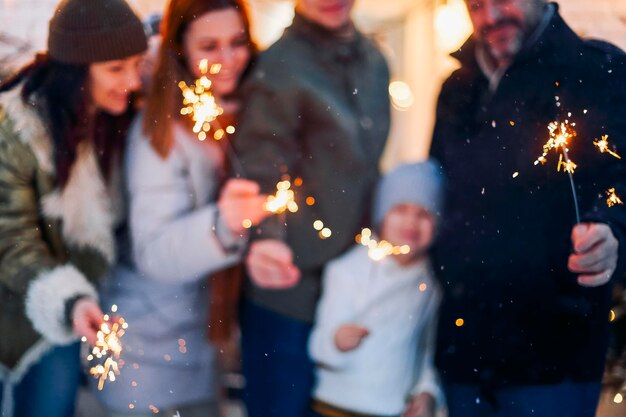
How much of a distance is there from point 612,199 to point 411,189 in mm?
322

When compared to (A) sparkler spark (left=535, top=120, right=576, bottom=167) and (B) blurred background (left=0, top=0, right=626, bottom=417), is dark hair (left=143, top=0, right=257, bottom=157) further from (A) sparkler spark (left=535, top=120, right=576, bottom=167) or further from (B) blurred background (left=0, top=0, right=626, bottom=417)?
(A) sparkler spark (left=535, top=120, right=576, bottom=167)

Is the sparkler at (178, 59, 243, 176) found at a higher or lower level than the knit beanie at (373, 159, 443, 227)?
higher

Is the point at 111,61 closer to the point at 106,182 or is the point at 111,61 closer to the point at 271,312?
the point at 106,182

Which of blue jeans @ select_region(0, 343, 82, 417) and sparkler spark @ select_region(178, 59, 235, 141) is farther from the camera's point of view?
blue jeans @ select_region(0, 343, 82, 417)

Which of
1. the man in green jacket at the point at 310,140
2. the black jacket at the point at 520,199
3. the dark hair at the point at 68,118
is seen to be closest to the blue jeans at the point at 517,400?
the black jacket at the point at 520,199

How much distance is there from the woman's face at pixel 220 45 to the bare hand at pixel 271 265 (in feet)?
0.82

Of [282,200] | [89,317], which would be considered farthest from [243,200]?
[89,317]

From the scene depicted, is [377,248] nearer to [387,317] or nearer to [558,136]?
[387,317]

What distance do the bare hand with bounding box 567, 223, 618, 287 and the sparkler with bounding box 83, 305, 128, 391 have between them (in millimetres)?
725

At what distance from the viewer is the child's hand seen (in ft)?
4.80

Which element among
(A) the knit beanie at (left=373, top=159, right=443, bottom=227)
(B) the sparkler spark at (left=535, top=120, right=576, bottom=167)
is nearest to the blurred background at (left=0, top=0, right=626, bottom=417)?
(A) the knit beanie at (left=373, top=159, right=443, bottom=227)

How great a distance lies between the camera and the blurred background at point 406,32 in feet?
4.59

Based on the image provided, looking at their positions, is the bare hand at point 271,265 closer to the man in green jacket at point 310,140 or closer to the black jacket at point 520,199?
the man in green jacket at point 310,140


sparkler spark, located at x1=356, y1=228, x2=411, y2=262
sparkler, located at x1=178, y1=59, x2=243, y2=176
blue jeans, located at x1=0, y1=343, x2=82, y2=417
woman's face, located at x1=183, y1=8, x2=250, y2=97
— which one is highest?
woman's face, located at x1=183, y1=8, x2=250, y2=97
